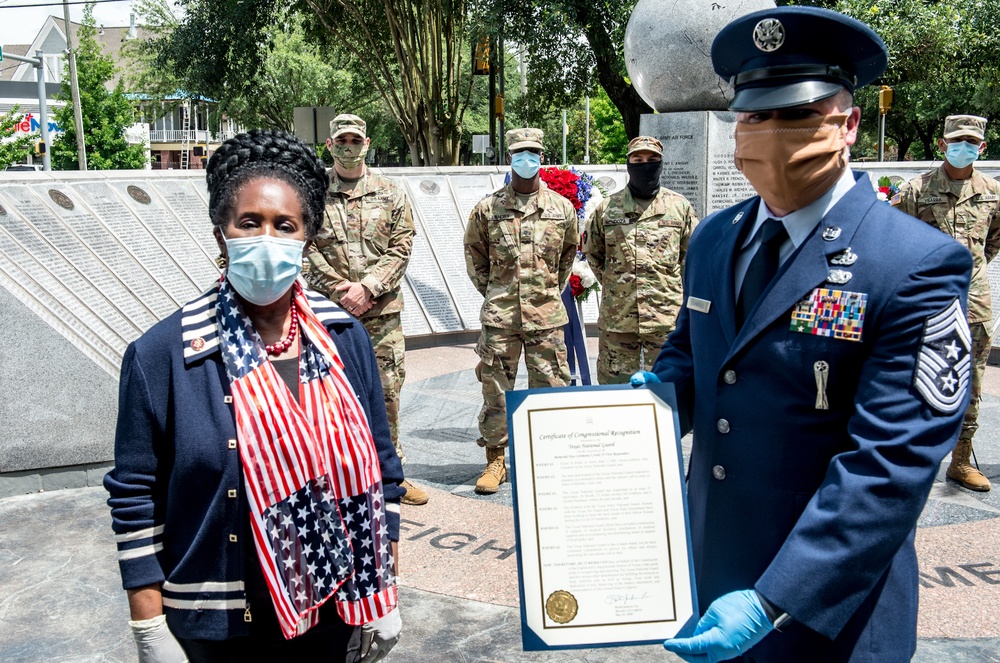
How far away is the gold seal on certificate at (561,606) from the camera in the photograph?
6.56 feet

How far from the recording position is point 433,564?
4898 mm

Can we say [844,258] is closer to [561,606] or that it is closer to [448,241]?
[561,606]

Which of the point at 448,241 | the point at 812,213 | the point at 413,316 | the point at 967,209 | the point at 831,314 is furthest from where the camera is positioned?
the point at 448,241

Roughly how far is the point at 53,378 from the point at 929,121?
33.9m

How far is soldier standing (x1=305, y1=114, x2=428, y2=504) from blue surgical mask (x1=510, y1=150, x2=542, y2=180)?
786 mm

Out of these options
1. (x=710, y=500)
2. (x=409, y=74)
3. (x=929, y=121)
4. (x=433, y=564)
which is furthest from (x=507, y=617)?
(x=929, y=121)

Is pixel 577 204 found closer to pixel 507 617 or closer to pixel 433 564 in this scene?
pixel 433 564

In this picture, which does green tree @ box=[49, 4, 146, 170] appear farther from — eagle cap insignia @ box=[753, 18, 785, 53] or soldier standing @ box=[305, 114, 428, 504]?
eagle cap insignia @ box=[753, 18, 785, 53]

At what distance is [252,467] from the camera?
6.98ft

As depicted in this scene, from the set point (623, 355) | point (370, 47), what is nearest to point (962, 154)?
point (623, 355)

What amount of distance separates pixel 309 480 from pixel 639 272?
446 centimetres

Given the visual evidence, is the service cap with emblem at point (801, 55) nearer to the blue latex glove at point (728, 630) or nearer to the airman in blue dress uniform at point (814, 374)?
the airman in blue dress uniform at point (814, 374)

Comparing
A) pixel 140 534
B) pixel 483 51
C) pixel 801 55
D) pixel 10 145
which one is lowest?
pixel 140 534

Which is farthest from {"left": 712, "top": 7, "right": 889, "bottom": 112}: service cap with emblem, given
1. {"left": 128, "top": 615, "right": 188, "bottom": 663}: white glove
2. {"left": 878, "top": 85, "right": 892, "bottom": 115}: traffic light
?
{"left": 878, "top": 85, "right": 892, "bottom": 115}: traffic light
